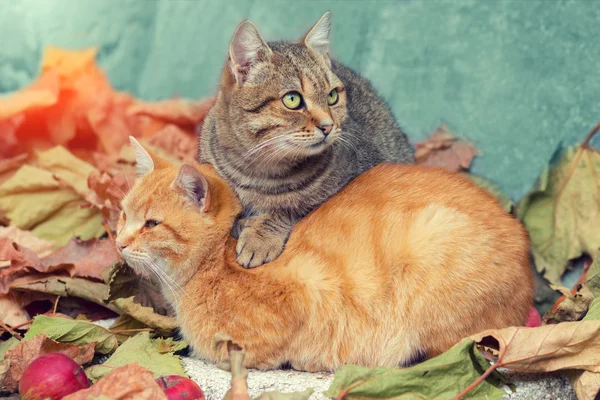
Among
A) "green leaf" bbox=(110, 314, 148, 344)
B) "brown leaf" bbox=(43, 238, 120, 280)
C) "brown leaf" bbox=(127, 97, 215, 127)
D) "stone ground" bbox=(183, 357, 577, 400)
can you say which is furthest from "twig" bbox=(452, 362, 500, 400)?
"brown leaf" bbox=(127, 97, 215, 127)

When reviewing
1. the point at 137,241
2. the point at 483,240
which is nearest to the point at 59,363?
the point at 137,241

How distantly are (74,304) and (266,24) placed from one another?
6.09 ft

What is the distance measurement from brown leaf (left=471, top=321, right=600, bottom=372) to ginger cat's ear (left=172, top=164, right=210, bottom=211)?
0.91m

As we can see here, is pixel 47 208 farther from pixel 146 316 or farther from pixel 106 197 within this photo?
pixel 146 316

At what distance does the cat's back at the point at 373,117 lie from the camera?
2982 millimetres

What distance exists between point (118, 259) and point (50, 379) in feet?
2.65

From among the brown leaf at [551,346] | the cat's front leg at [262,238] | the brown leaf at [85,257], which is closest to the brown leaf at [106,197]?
the brown leaf at [85,257]

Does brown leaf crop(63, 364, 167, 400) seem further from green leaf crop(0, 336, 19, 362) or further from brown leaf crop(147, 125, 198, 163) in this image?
brown leaf crop(147, 125, 198, 163)

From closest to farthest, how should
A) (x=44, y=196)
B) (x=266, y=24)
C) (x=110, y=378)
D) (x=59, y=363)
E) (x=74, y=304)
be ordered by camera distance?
1. (x=110, y=378)
2. (x=59, y=363)
3. (x=74, y=304)
4. (x=44, y=196)
5. (x=266, y=24)

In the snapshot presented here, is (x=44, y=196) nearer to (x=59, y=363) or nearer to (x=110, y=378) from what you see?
(x=59, y=363)

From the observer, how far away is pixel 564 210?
307cm

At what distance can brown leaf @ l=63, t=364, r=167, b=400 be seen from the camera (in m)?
1.72

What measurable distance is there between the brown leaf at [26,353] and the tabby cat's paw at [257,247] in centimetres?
59

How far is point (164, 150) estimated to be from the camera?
3.75 metres
